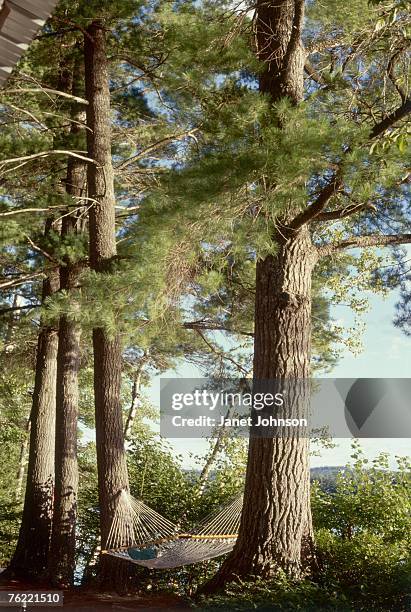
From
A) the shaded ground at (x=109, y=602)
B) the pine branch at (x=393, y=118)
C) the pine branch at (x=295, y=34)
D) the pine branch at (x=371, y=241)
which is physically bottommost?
the shaded ground at (x=109, y=602)

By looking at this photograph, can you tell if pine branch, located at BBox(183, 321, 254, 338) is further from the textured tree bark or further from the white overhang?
the white overhang

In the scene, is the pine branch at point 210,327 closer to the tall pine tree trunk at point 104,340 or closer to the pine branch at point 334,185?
the tall pine tree trunk at point 104,340

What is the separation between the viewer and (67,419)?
587 cm

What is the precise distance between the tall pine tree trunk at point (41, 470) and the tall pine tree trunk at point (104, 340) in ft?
3.54

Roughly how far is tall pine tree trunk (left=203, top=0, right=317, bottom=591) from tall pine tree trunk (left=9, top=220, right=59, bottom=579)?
8.24ft

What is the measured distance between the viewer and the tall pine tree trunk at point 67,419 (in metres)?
5.58

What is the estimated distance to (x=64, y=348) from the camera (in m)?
5.88

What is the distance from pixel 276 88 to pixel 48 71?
9.62 feet

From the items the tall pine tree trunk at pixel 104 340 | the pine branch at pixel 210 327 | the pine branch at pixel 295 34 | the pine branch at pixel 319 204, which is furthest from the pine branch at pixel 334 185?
the pine branch at pixel 210 327

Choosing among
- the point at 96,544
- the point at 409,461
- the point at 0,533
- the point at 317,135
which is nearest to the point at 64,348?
the point at 96,544

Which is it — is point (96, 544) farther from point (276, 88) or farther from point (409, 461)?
point (276, 88)

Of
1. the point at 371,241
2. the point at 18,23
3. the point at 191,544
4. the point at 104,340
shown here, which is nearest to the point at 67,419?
the point at 104,340

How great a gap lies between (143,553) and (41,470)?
7.71ft

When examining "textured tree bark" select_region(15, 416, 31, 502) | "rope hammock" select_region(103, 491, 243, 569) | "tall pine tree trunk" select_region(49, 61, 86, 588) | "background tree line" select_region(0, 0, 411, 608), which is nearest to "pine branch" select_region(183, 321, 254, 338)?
"background tree line" select_region(0, 0, 411, 608)
